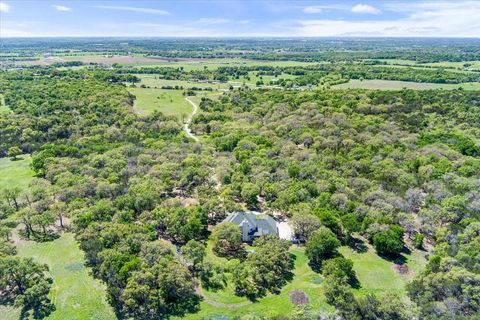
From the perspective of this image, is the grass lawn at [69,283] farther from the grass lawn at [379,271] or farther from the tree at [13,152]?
the tree at [13,152]

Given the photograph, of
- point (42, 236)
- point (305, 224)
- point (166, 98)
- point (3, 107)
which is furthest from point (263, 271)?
point (3, 107)

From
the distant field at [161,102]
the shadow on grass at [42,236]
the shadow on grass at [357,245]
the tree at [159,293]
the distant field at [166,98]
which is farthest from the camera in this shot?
the distant field at [166,98]

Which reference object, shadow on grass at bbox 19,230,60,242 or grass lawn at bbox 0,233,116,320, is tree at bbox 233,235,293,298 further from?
shadow on grass at bbox 19,230,60,242

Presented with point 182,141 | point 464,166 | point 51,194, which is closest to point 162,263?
point 51,194

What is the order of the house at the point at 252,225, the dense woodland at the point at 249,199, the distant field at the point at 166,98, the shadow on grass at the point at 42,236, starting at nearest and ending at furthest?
the dense woodland at the point at 249,199 → the house at the point at 252,225 → the shadow on grass at the point at 42,236 → the distant field at the point at 166,98

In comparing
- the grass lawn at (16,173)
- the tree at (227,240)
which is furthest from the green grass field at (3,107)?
the tree at (227,240)

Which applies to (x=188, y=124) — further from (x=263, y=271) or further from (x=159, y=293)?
(x=159, y=293)
